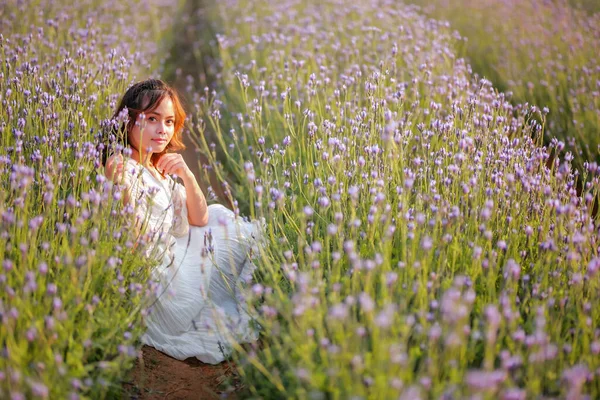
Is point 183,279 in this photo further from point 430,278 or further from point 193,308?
point 430,278

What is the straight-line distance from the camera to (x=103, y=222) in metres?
2.24

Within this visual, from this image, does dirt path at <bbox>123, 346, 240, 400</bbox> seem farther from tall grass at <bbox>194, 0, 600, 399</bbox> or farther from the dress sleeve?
the dress sleeve

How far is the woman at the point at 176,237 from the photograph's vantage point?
98.7 inches

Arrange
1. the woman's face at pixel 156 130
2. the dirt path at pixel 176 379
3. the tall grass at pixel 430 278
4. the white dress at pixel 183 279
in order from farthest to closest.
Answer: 1. the woman's face at pixel 156 130
2. the white dress at pixel 183 279
3. the dirt path at pixel 176 379
4. the tall grass at pixel 430 278

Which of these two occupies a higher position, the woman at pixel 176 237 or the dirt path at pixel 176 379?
the woman at pixel 176 237

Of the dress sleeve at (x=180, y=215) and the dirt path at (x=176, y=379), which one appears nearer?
the dirt path at (x=176, y=379)

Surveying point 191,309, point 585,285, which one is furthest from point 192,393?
point 585,285

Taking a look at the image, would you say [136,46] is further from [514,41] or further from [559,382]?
[559,382]

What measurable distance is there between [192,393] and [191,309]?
0.41 m

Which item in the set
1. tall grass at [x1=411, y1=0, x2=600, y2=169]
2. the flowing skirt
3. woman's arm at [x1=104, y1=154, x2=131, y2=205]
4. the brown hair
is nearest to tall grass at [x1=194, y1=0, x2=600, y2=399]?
the flowing skirt

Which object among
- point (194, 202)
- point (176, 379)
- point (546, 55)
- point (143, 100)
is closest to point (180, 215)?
point (194, 202)

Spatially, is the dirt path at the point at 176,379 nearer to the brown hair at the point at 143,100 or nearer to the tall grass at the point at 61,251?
the tall grass at the point at 61,251

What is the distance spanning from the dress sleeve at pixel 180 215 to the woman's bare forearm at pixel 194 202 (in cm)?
4

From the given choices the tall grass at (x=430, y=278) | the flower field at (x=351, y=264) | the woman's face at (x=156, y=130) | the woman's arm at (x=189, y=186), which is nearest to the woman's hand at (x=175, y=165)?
the woman's arm at (x=189, y=186)
